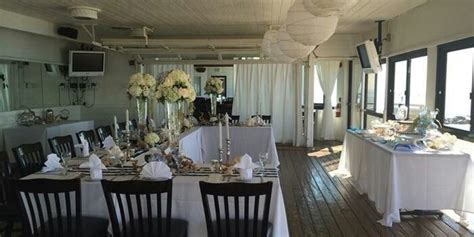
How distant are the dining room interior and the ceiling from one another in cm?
5

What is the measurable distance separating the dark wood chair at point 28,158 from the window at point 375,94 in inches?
241

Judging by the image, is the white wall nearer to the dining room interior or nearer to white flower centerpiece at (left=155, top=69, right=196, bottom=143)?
the dining room interior

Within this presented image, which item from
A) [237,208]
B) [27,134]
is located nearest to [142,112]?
[237,208]

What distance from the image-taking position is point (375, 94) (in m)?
8.16

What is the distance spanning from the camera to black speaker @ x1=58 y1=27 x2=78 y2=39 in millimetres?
7427

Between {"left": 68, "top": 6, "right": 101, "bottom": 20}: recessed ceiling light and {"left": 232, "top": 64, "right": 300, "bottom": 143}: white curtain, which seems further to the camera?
{"left": 232, "top": 64, "right": 300, "bottom": 143}: white curtain

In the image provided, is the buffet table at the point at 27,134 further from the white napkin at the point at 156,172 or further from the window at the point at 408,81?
the window at the point at 408,81

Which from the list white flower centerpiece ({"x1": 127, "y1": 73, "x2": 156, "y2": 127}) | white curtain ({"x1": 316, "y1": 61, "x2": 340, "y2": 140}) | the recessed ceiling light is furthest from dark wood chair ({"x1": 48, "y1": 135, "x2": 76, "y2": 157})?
white curtain ({"x1": 316, "y1": 61, "x2": 340, "y2": 140})

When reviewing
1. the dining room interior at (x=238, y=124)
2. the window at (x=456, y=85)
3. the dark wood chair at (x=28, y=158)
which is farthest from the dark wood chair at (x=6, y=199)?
the window at (x=456, y=85)

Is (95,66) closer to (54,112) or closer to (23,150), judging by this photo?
(54,112)

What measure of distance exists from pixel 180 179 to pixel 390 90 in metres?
5.47

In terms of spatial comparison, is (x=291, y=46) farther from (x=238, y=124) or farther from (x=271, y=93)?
(x=271, y=93)

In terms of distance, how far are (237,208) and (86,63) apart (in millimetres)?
7150

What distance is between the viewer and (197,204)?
112 inches
